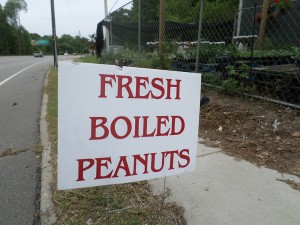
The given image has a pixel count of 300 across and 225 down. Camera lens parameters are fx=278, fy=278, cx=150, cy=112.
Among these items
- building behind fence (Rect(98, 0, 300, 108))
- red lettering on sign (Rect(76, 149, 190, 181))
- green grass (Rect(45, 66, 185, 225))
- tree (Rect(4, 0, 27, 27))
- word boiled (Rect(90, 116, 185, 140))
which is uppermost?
tree (Rect(4, 0, 27, 27))

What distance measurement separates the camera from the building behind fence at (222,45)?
14.6 feet

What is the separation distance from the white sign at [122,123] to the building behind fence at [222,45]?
2672 mm

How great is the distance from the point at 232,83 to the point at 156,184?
284cm

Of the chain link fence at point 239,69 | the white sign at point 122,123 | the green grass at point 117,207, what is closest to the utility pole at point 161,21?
the chain link fence at point 239,69

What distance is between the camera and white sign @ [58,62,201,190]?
157 centimetres

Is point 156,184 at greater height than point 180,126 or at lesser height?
lesser

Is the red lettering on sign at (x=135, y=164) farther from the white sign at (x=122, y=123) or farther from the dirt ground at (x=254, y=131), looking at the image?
the dirt ground at (x=254, y=131)

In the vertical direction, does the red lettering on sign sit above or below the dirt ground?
above

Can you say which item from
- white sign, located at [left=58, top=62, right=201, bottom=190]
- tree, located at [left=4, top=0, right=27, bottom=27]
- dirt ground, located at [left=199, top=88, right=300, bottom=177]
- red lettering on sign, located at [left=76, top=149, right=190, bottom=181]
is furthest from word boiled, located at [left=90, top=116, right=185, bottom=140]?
tree, located at [left=4, top=0, right=27, bottom=27]

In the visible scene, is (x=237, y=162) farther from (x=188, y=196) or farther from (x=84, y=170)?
(x=84, y=170)

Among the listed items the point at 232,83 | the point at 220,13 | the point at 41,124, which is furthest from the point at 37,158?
the point at 220,13

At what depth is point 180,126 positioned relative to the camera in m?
1.90

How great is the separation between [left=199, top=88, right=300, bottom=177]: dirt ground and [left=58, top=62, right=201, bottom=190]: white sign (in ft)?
4.66

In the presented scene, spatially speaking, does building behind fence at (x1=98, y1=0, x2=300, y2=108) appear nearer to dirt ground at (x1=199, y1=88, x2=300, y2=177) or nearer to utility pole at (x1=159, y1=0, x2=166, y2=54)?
utility pole at (x1=159, y1=0, x2=166, y2=54)
